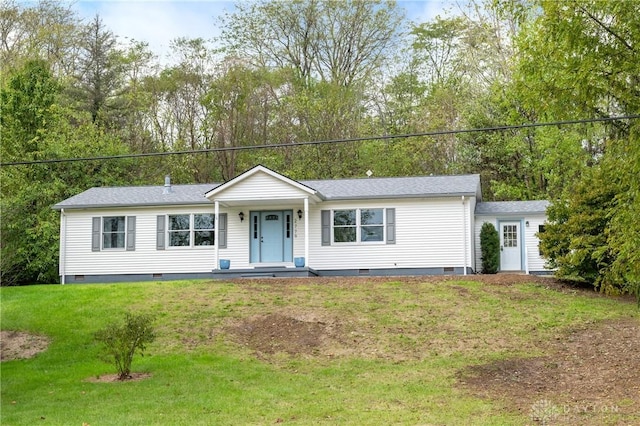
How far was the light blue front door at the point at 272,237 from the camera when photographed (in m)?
24.7

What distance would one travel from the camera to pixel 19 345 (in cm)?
1606

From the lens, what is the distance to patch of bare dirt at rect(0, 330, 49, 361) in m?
15.5

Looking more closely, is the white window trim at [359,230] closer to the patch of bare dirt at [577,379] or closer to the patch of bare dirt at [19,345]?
the patch of bare dirt at [577,379]

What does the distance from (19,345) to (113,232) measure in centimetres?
985

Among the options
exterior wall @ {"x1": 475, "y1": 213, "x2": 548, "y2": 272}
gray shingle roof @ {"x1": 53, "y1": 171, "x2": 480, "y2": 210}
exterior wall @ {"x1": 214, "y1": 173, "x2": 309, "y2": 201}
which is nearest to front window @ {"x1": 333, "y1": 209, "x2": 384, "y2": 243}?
gray shingle roof @ {"x1": 53, "y1": 171, "x2": 480, "y2": 210}

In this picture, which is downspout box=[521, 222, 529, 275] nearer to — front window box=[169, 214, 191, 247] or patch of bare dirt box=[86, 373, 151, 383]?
front window box=[169, 214, 191, 247]

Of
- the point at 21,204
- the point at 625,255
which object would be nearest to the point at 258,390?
the point at 625,255

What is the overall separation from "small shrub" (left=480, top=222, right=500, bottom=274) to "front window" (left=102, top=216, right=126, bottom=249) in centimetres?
1184

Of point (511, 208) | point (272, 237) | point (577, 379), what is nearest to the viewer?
point (577, 379)

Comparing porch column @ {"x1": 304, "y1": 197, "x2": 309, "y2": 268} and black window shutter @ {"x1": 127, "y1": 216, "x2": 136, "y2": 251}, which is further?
black window shutter @ {"x1": 127, "y1": 216, "x2": 136, "y2": 251}

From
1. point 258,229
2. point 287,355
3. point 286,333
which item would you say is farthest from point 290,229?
point 287,355

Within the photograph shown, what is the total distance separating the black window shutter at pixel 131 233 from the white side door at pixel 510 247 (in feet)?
39.9

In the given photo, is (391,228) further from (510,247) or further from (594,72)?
(594,72)

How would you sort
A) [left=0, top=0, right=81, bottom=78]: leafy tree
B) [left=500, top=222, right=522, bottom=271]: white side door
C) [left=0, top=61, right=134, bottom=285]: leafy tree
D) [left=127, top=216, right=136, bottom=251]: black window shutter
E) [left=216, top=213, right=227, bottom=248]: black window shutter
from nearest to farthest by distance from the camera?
[left=216, top=213, right=227, bottom=248]: black window shutter
[left=500, top=222, right=522, bottom=271]: white side door
[left=127, top=216, right=136, bottom=251]: black window shutter
[left=0, top=61, right=134, bottom=285]: leafy tree
[left=0, top=0, right=81, bottom=78]: leafy tree
